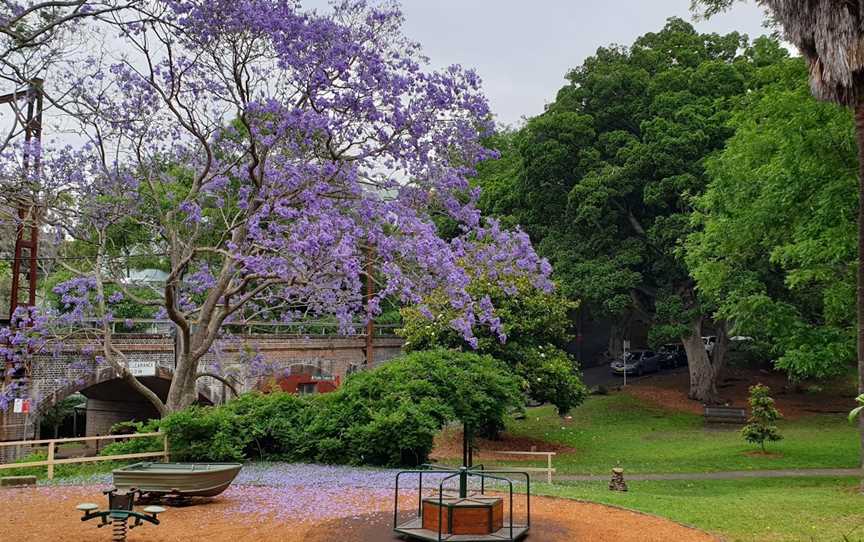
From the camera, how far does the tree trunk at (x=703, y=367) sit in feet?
100

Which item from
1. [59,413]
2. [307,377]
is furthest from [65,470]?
[59,413]

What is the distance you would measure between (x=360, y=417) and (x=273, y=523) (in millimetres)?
5853

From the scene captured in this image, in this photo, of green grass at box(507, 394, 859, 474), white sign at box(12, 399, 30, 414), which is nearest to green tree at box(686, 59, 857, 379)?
green grass at box(507, 394, 859, 474)

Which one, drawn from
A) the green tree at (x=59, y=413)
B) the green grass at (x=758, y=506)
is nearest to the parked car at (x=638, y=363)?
the green grass at (x=758, y=506)

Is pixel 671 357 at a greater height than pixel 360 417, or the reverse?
pixel 671 357

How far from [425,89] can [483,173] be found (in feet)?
92.7

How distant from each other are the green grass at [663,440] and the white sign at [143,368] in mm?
12167

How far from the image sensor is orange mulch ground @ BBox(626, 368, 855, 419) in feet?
98.0

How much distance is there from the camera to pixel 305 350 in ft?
94.3

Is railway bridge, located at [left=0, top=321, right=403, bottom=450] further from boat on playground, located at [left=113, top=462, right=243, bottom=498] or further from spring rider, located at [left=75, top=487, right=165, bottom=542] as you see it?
spring rider, located at [left=75, top=487, right=165, bottom=542]

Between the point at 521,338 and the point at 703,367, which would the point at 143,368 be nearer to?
the point at 521,338

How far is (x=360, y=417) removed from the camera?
1589cm

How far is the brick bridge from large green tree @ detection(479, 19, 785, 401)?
9370 mm

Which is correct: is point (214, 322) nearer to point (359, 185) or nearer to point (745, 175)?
point (359, 185)
